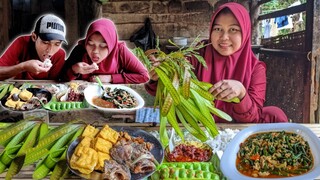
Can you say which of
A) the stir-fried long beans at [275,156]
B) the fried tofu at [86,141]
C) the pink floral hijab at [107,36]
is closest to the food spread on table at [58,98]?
the pink floral hijab at [107,36]

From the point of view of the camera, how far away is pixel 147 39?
11.8 feet

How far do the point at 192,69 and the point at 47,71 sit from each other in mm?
1410

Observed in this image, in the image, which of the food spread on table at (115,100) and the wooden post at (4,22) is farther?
the food spread on table at (115,100)

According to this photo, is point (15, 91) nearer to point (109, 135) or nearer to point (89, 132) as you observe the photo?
point (89, 132)

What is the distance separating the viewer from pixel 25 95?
143 inches

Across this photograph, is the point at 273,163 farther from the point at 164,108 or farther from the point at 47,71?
the point at 47,71

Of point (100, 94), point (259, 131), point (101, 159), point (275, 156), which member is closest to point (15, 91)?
point (100, 94)

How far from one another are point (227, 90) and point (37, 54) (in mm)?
1876

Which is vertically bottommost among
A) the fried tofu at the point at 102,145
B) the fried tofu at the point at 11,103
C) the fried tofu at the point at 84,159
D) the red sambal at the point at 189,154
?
the red sambal at the point at 189,154

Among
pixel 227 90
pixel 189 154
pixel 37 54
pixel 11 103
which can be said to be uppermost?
pixel 37 54

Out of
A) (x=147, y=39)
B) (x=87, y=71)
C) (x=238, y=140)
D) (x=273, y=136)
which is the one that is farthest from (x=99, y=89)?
(x=273, y=136)

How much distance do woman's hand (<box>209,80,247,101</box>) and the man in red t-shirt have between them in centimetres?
151

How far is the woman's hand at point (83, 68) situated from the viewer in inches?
143

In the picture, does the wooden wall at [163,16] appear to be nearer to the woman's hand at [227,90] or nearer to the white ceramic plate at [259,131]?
the woman's hand at [227,90]
